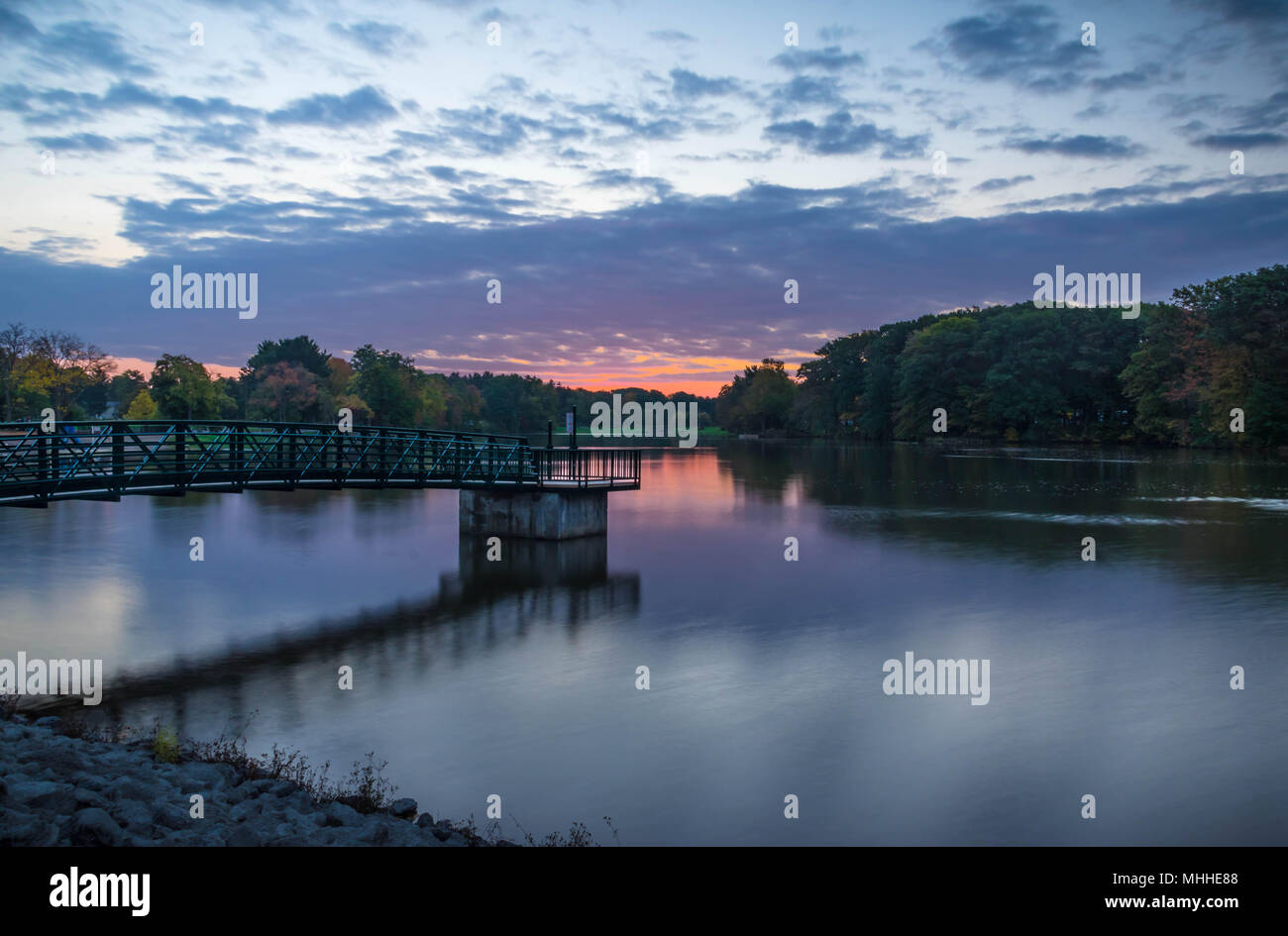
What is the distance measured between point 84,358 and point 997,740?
88.4 m

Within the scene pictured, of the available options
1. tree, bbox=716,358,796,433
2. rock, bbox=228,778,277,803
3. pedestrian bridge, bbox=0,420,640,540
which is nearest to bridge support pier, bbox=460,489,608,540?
pedestrian bridge, bbox=0,420,640,540

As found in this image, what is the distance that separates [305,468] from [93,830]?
55.5 feet

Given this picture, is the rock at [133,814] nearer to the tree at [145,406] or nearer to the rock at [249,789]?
the rock at [249,789]

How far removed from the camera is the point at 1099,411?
4525 inches

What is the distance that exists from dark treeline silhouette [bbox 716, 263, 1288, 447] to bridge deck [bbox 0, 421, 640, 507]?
73171 millimetres

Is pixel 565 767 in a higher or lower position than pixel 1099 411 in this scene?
lower

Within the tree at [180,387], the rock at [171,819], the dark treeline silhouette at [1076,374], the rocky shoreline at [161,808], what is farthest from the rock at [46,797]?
the dark treeline silhouette at [1076,374]

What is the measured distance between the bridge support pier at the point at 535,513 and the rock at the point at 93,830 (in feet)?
68.1

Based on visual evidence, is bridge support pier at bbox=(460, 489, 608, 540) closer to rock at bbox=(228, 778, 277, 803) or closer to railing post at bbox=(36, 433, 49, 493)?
railing post at bbox=(36, 433, 49, 493)

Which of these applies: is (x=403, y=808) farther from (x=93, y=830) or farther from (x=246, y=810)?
(x=93, y=830)

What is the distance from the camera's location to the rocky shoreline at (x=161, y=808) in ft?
25.3

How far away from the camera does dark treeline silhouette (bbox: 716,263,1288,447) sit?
261 ft
